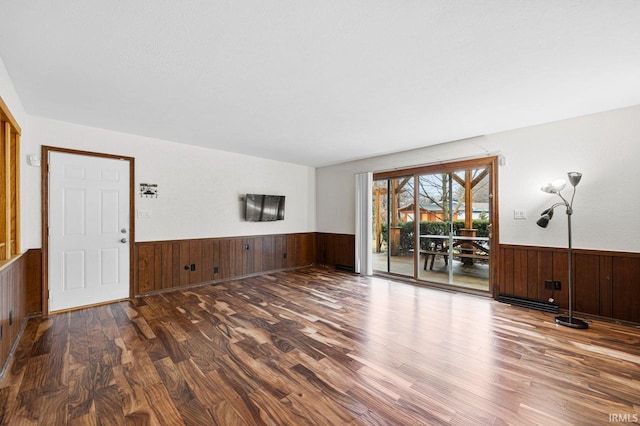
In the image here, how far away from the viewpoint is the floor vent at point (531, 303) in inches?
136

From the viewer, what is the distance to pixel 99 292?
146 inches

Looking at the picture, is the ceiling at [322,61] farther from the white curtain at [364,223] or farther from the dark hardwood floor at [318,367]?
the dark hardwood floor at [318,367]

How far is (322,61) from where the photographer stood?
2080 mm

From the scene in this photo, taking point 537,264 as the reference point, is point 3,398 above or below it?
below

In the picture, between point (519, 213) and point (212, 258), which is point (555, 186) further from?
point (212, 258)

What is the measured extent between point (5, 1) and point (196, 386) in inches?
104

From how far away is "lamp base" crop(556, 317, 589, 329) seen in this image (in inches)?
117

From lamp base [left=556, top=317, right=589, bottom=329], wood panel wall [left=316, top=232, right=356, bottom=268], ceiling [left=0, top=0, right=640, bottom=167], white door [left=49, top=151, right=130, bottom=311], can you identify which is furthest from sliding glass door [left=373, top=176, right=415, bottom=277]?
white door [left=49, top=151, right=130, bottom=311]

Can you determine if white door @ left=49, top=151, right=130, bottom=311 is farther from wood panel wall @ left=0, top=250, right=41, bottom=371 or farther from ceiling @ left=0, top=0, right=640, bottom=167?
ceiling @ left=0, top=0, right=640, bottom=167

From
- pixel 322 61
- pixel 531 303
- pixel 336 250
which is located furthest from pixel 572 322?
pixel 336 250

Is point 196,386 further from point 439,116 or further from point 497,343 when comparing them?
point 439,116

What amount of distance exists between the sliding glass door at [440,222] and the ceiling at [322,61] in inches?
45.1

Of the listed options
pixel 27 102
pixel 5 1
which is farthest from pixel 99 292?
pixel 5 1

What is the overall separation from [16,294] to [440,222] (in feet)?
18.5
